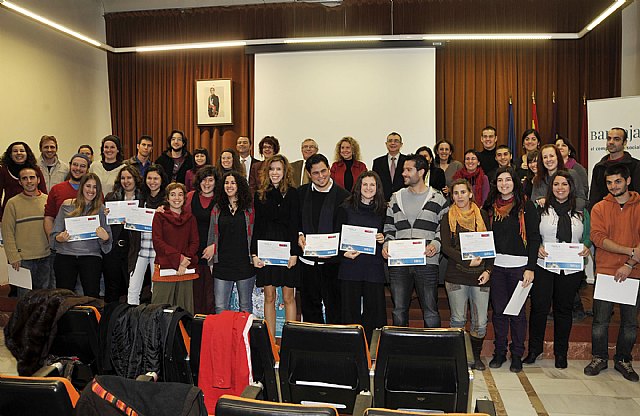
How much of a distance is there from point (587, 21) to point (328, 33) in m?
3.98

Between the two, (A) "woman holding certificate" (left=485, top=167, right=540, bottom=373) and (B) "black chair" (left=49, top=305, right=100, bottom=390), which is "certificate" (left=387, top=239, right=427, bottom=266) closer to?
(A) "woman holding certificate" (left=485, top=167, right=540, bottom=373)

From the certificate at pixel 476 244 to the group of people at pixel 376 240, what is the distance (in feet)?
0.32

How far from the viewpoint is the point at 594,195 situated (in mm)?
5246

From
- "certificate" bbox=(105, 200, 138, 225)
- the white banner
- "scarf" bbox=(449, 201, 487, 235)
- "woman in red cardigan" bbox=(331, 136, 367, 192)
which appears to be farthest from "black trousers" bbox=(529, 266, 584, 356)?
"certificate" bbox=(105, 200, 138, 225)

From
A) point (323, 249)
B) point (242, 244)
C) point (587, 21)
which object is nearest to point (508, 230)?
point (323, 249)

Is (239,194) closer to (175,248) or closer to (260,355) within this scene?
(175,248)

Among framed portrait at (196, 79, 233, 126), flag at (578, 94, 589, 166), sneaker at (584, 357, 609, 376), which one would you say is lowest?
sneaker at (584, 357, 609, 376)

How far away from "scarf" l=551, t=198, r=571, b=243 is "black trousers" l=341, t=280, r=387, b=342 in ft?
4.99

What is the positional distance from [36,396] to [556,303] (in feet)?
13.2

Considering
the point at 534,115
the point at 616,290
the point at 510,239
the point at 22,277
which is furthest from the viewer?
the point at 534,115

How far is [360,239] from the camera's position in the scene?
14.2ft

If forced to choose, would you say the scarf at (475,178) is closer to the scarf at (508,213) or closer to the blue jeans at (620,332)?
the scarf at (508,213)

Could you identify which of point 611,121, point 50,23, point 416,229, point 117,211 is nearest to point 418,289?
point 416,229

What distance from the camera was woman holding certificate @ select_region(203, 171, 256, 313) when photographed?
4637mm
